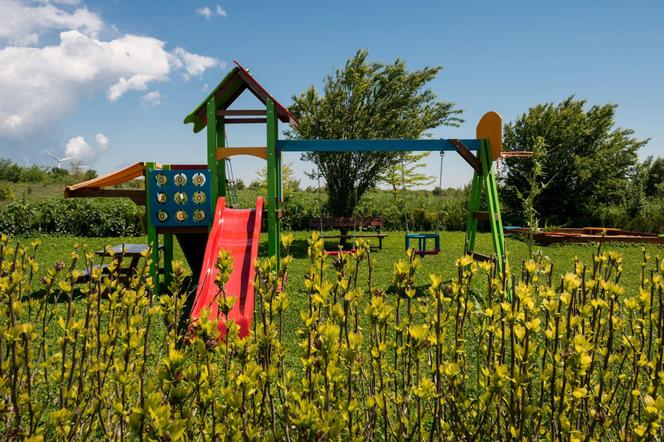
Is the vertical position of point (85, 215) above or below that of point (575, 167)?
below

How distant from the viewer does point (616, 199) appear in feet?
68.0

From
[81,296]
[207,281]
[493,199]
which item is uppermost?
[493,199]

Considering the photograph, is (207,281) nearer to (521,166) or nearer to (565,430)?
(565,430)

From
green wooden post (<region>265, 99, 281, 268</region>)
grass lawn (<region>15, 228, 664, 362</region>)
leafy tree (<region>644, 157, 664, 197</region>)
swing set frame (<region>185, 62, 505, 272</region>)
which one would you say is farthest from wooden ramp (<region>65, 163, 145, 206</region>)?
leafy tree (<region>644, 157, 664, 197</region>)

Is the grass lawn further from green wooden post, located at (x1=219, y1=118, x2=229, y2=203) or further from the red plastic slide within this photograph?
green wooden post, located at (x1=219, y1=118, x2=229, y2=203)

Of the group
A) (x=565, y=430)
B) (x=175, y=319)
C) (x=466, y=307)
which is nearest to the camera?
(x=565, y=430)

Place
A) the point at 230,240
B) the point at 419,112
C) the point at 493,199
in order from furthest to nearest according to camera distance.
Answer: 1. the point at 419,112
2. the point at 493,199
3. the point at 230,240

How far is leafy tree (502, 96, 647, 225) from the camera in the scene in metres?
19.8

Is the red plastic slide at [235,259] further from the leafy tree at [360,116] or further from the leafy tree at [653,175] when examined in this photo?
the leafy tree at [653,175]

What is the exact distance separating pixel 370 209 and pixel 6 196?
66.7ft

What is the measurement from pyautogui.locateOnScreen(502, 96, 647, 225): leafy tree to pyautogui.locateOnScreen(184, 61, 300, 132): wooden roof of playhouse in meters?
14.7

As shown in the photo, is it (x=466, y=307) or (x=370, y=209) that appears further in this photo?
(x=370, y=209)

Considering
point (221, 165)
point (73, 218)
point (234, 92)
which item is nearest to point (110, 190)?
point (221, 165)

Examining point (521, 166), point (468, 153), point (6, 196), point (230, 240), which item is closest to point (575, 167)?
point (521, 166)
